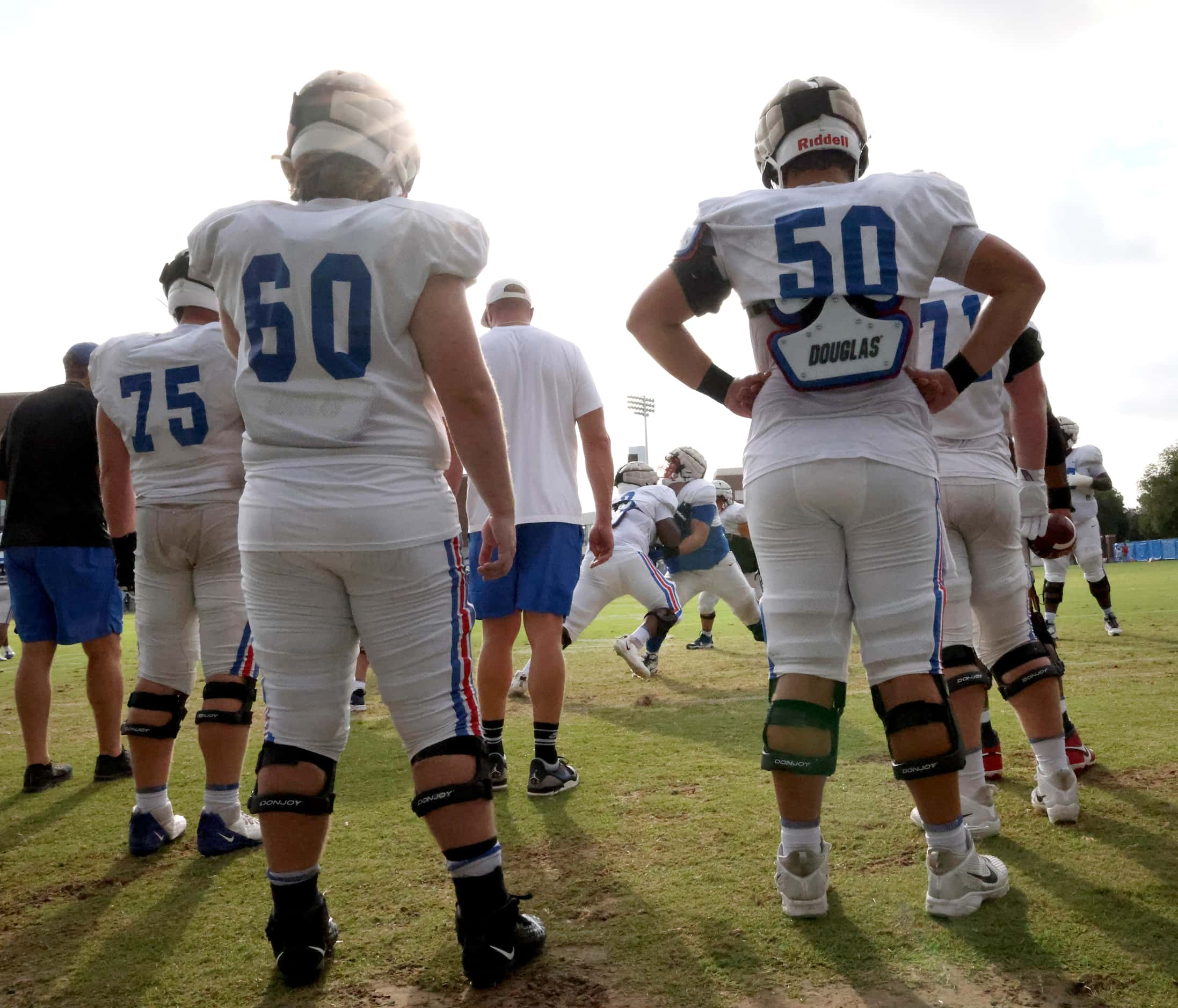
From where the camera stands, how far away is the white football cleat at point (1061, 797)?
11.1 ft

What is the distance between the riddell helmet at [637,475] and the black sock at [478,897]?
22.6ft

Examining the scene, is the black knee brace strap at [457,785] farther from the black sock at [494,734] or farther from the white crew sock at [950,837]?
the black sock at [494,734]

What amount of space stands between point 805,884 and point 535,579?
1994 mm

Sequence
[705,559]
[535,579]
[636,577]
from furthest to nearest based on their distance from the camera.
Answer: [705,559]
[636,577]
[535,579]

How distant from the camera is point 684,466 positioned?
31.4ft

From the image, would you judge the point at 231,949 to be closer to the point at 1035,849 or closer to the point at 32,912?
the point at 32,912

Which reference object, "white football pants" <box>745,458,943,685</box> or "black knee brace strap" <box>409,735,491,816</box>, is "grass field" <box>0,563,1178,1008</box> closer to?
"black knee brace strap" <box>409,735,491,816</box>

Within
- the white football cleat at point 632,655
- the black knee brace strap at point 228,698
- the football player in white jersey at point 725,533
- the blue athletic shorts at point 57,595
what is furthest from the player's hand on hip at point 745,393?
the football player in white jersey at point 725,533

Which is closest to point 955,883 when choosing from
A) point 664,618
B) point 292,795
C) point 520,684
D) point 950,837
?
point 950,837

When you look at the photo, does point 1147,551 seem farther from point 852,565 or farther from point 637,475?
point 852,565

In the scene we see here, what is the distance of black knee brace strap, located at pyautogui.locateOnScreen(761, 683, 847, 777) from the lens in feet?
8.54

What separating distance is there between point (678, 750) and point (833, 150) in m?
3.20

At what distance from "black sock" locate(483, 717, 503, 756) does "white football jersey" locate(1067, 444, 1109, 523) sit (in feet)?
28.2

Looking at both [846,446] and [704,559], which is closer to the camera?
[846,446]
